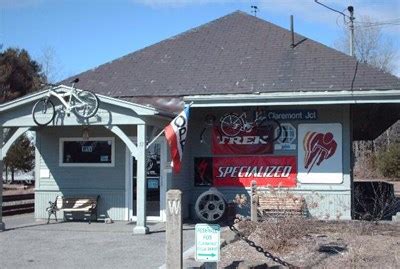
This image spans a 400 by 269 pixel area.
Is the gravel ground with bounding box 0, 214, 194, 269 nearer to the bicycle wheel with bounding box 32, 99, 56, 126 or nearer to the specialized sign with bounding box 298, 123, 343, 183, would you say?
the bicycle wheel with bounding box 32, 99, 56, 126

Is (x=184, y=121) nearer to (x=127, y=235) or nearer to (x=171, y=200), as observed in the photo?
(x=127, y=235)

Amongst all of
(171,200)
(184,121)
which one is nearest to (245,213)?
(184,121)

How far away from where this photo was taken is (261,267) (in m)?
8.80

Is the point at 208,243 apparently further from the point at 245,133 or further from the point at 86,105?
the point at 245,133

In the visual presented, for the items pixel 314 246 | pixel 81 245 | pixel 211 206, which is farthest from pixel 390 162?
pixel 81 245

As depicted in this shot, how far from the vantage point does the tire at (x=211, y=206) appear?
1569 cm

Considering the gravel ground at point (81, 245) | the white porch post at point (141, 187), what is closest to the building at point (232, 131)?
the white porch post at point (141, 187)

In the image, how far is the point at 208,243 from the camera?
7.40 meters

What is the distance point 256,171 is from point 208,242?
29.6ft

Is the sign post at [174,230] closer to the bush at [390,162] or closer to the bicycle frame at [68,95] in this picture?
the bicycle frame at [68,95]

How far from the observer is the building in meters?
15.0

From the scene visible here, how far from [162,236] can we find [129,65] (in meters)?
7.51

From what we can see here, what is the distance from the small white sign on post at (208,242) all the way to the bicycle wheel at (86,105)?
24.0 feet

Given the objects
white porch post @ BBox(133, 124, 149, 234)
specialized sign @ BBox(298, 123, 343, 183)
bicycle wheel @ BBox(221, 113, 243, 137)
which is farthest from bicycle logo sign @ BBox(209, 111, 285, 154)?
white porch post @ BBox(133, 124, 149, 234)
